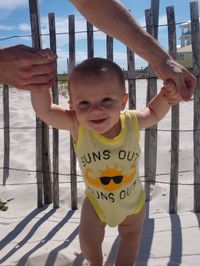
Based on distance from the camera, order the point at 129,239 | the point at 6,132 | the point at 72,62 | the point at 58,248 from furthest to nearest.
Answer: the point at 6,132 < the point at 72,62 < the point at 58,248 < the point at 129,239

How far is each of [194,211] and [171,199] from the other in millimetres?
214

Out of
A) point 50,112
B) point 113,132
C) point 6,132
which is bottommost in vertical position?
point 6,132

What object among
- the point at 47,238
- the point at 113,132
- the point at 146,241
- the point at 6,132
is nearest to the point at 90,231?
the point at 113,132

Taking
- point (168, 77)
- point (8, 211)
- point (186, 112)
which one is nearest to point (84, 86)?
point (168, 77)

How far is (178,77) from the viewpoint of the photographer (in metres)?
1.60

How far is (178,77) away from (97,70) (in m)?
0.43

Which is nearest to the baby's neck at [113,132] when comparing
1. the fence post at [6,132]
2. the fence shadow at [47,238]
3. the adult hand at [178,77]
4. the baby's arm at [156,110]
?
the baby's arm at [156,110]

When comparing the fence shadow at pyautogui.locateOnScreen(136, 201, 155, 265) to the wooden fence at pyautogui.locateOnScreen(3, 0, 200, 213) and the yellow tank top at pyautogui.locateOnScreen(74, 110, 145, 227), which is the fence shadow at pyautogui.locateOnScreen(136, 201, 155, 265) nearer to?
the wooden fence at pyautogui.locateOnScreen(3, 0, 200, 213)

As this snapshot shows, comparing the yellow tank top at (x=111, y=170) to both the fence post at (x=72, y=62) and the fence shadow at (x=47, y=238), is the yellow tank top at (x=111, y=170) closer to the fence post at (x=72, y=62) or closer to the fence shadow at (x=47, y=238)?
the fence shadow at (x=47, y=238)

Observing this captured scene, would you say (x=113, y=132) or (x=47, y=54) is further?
(x=113, y=132)

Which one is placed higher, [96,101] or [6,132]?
[96,101]

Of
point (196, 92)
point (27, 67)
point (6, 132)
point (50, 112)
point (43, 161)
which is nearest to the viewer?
point (27, 67)

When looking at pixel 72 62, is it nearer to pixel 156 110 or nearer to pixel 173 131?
pixel 173 131

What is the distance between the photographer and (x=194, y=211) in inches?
146
